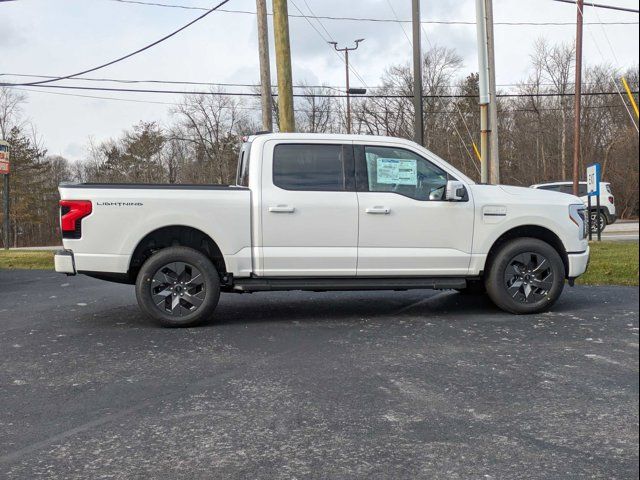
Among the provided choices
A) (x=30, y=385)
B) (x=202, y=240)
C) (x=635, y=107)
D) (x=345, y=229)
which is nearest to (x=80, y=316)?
(x=202, y=240)

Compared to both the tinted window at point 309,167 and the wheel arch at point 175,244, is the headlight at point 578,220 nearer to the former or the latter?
the tinted window at point 309,167

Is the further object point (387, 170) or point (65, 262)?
point (387, 170)

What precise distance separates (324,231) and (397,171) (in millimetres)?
1090

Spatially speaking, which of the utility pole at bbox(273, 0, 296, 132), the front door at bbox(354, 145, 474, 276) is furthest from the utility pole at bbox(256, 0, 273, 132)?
the front door at bbox(354, 145, 474, 276)

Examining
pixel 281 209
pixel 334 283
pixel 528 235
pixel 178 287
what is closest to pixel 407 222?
pixel 334 283

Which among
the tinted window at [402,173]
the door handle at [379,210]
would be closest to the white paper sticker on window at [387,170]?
the tinted window at [402,173]

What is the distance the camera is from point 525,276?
6656mm

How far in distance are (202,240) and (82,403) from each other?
111 inches

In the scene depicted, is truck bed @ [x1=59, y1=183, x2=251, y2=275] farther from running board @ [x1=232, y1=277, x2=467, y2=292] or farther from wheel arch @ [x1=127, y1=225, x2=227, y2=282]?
running board @ [x1=232, y1=277, x2=467, y2=292]

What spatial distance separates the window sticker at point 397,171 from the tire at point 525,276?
50.6 inches

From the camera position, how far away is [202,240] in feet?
21.7

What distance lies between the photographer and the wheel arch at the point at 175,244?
21.0 feet

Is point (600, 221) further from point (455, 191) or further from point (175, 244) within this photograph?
point (175, 244)

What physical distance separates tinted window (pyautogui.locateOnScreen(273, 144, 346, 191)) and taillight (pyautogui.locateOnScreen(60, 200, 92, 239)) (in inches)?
76.9
